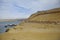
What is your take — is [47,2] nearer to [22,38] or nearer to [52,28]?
[52,28]

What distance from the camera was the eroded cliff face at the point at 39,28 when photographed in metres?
0.93

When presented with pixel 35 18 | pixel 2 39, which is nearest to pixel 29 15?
pixel 35 18

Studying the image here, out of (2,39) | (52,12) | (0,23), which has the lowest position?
(2,39)

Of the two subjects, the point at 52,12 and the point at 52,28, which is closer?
the point at 52,28

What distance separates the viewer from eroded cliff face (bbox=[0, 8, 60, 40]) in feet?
3.06

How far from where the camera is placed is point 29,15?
50.6 inches

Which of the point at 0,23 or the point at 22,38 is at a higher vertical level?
the point at 0,23

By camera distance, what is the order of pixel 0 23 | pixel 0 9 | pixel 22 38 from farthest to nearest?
pixel 0 9
pixel 0 23
pixel 22 38

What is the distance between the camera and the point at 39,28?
106 centimetres

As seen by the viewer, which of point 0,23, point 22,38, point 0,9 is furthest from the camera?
point 0,9

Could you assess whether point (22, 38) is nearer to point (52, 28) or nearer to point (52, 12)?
point (52, 28)

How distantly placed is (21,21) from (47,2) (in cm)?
37

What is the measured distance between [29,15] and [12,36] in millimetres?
393

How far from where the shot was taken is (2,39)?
94 cm
